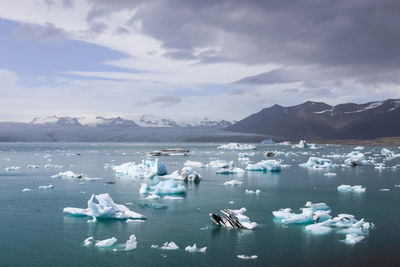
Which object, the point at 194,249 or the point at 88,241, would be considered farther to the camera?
the point at 88,241

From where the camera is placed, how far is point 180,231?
14125mm

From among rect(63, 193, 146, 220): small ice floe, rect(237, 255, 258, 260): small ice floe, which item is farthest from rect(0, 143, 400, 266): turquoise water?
rect(63, 193, 146, 220): small ice floe

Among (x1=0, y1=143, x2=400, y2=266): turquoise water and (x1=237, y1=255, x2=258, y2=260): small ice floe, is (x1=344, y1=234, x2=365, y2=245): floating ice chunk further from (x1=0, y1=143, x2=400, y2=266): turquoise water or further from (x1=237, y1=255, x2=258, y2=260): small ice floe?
(x1=237, y1=255, x2=258, y2=260): small ice floe

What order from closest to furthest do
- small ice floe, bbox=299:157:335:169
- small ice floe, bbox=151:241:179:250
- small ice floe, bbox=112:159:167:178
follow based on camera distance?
small ice floe, bbox=151:241:179:250
small ice floe, bbox=112:159:167:178
small ice floe, bbox=299:157:335:169

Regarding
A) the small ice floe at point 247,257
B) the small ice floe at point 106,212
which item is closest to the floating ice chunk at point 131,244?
the small ice floe at point 247,257

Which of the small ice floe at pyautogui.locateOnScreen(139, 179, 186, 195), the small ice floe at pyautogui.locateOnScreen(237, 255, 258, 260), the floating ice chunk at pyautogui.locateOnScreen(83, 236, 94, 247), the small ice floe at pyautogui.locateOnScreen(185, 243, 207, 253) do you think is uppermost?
the small ice floe at pyautogui.locateOnScreen(139, 179, 186, 195)

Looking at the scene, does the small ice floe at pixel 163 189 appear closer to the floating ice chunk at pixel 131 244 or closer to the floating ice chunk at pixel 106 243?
the floating ice chunk at pixel 106 243

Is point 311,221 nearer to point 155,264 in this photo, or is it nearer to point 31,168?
point 155,264

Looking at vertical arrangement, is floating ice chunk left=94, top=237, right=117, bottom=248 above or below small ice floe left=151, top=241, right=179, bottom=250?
above

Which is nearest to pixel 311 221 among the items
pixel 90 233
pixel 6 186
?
pixel 90 233

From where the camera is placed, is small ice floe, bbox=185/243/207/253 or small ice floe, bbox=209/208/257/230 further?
small ice floe, bbox=209/208/257/230

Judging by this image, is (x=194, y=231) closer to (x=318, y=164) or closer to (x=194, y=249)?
(x=194, y=249)

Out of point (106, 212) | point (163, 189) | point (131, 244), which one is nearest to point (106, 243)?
point (131, 244)

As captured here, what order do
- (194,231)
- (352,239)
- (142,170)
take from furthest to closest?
(142,170) < (194,231) < (352,239)
